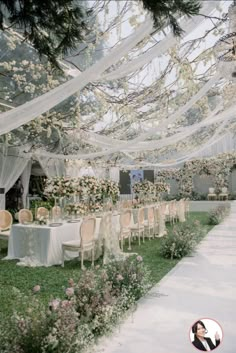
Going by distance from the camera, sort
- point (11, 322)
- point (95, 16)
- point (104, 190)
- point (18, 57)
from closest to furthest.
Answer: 1. point (11, 322)
2. point (95, 16)
3. point (18, 57)
4. point (104, 190)

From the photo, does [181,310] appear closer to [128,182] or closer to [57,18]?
[57,18]

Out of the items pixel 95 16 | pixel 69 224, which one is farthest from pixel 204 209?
pixel 95 16

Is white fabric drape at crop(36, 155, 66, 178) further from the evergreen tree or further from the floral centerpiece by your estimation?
the evergreen tree

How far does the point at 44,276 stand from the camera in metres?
5.45

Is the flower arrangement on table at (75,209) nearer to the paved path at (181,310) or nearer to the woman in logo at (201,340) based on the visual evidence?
the paved path at (181,310)

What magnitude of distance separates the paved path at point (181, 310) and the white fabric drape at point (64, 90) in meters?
1.92

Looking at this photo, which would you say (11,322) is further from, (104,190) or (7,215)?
(7,215)

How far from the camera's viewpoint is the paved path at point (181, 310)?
2918 millimetres

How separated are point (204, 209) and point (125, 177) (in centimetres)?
639

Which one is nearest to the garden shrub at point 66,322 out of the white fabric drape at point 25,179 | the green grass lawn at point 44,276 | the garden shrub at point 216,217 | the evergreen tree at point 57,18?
the green grass lawn at point 44,276

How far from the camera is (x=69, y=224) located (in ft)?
22.2

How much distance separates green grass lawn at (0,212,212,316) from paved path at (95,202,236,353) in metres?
0.32

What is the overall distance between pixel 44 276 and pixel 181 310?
2.41 metres

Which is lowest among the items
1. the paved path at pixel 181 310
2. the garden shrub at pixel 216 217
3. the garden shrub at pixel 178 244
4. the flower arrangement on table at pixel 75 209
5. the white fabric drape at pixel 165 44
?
the paved path at pixel 181 310
